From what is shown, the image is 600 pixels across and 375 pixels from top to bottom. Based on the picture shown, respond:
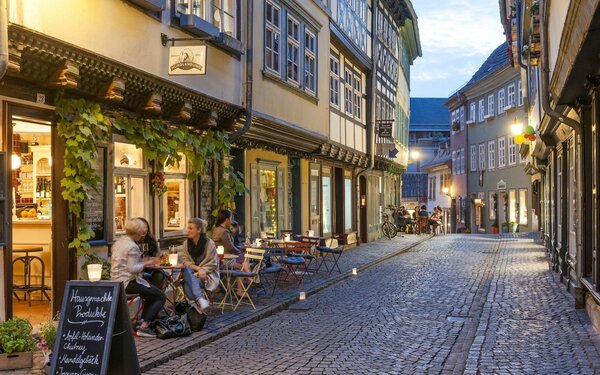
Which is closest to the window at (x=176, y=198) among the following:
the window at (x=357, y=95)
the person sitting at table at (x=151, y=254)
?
the person sitting at table at (x=151, y=254)

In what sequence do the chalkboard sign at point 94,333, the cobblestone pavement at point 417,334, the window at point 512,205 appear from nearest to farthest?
the chalkboard sign at point 94,333
the cobblestone pavement at point 417,334
the window at point 512,205

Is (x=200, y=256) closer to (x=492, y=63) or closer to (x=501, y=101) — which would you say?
(x=501, y=101)

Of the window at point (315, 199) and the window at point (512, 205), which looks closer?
the window at point (315, 199)

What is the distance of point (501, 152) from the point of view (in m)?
44.4

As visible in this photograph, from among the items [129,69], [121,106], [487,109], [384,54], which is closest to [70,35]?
[129,69]

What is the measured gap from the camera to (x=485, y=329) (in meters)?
10.2

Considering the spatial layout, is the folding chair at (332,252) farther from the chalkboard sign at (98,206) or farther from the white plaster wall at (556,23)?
the chalkboard sign at (98,206)

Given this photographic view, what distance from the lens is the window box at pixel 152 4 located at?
10.6 metres

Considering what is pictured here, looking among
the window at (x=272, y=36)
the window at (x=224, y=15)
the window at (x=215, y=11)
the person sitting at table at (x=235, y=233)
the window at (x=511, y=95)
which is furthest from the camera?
the window at (x=511, y=95)

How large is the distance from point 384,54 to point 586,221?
2182 cm

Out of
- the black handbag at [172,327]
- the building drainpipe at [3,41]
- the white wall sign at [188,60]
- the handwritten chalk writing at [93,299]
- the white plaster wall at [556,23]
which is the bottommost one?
the black handbag at [172,327]

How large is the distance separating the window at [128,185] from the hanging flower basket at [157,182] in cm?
10

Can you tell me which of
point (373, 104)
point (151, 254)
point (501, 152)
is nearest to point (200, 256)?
point (151, 254)

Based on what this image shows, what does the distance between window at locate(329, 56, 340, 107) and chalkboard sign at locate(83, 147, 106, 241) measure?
1274cm
